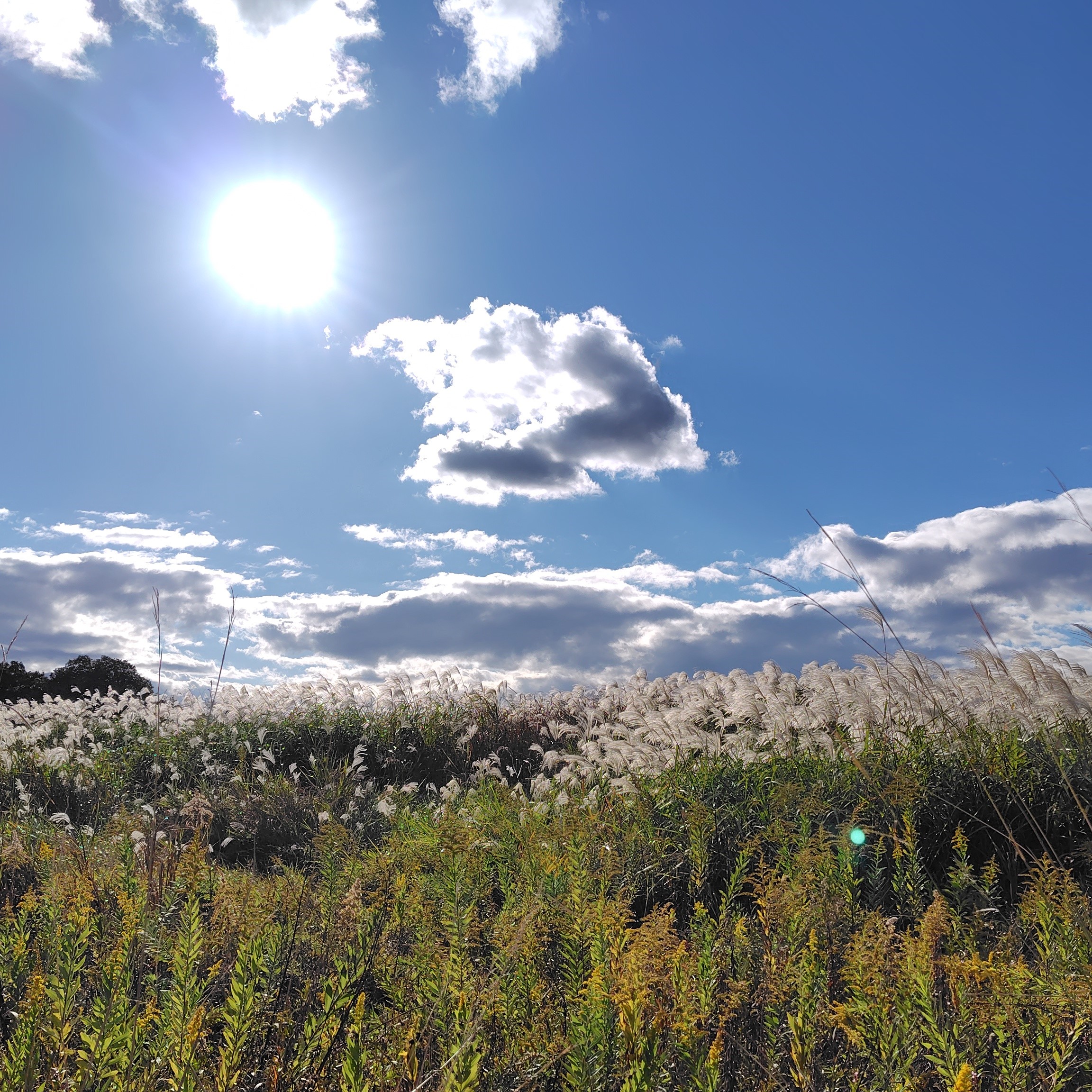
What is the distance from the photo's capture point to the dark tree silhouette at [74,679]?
2019 centimetres

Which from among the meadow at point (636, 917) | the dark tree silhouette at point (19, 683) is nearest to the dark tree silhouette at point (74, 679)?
the dark tree silhouette at point (19, 683)

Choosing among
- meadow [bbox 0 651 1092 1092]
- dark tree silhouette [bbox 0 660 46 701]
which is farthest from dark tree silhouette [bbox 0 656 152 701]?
meadow [bbox 0 651 1092 1092]

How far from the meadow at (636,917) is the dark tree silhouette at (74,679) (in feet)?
45.3

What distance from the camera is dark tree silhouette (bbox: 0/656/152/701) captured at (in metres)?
20.2

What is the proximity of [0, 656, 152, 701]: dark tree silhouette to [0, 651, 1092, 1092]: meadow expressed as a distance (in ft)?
45.3

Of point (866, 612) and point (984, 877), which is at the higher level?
point (866, 612)

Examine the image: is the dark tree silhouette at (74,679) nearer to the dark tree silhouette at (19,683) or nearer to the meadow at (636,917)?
the dark tree silhouette at (19,683)

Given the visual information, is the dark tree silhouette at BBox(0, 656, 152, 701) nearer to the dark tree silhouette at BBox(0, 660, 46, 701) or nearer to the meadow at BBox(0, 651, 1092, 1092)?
the dark tree silhouette at BBox(0, 660, 46, 701)

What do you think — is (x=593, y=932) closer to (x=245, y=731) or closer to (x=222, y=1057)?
(x=222, y=1057)

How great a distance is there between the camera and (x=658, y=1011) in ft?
7.13

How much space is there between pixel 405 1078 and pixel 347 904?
1.93 feet

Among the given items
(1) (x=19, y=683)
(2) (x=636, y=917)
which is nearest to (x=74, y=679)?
(1) (x=19, y=683)

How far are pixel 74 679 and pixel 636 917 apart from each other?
68.5 ft

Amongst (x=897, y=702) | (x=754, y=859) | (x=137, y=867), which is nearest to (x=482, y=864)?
(x=754, y=859)
